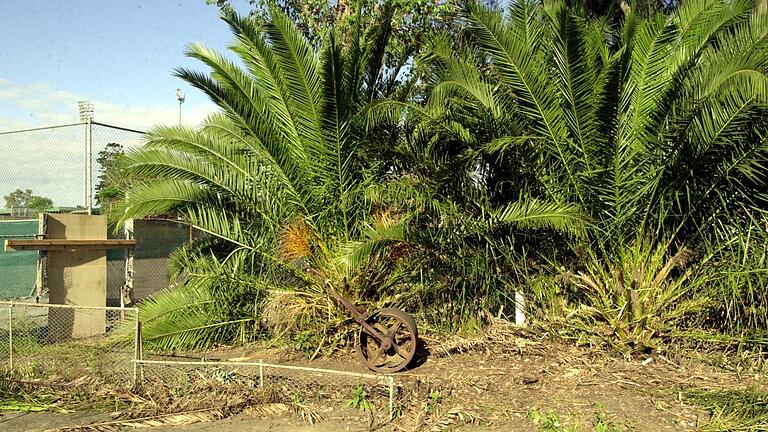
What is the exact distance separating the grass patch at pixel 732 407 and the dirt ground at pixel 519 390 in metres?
0.10

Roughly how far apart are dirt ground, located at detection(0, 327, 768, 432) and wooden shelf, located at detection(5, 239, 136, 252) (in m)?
3.58

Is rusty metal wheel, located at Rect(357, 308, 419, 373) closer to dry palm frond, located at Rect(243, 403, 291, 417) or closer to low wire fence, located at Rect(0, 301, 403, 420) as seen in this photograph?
low wire fence, located at Rect(0, 301, 403, 420)

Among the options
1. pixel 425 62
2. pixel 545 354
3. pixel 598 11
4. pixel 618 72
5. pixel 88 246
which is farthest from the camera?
pixel 598 11

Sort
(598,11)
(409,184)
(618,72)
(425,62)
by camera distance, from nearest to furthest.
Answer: (618,72)
(409,184)
(425,62)
(598,11)

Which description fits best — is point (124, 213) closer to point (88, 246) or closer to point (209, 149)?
point (209, 149)

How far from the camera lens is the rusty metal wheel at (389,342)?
747 centimetres

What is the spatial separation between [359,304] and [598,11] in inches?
408

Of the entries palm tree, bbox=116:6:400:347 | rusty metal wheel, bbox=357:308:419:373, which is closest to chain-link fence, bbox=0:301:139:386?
palm tree, bbox=116:6:400:347

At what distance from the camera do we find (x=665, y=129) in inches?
277

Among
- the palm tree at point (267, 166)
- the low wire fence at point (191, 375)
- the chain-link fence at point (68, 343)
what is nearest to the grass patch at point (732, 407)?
the low wire fence at point (191, 375)

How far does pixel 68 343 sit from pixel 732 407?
314 inches

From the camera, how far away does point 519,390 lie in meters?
6.65

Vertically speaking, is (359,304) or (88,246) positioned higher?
(88,246)

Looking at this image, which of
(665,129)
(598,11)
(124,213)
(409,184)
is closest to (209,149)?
(124,213)
